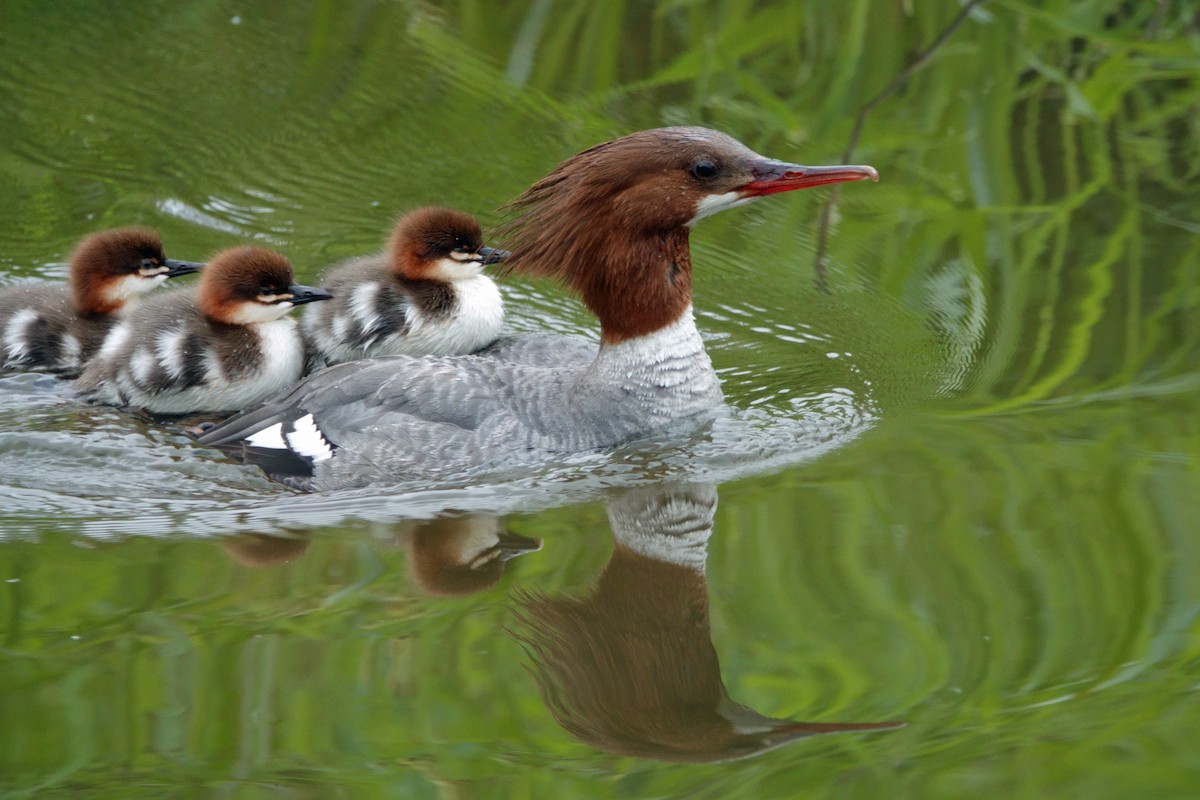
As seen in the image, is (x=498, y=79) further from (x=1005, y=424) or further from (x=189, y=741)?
(x=189, y=741)

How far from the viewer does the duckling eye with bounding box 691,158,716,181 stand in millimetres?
5156

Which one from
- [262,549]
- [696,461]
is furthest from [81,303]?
[696,461]

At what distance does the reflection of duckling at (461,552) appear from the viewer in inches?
166

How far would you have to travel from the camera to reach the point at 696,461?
5.23m

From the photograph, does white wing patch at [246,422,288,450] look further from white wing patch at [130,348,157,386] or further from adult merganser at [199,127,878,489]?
white wing patch at [130,348,157,386]

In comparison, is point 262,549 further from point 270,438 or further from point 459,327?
point 459,327

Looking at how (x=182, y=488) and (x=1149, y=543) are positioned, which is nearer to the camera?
(x=1149, y=543)

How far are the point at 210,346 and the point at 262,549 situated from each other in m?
1.39

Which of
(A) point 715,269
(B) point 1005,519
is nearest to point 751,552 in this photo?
(B) point 1005,519

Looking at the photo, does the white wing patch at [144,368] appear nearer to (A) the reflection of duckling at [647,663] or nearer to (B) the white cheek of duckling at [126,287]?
(B) the white cheek of duckling at [126,287]

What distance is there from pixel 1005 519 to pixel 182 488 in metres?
2.79

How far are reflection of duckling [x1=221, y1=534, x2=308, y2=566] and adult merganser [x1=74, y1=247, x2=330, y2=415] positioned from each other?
121 centimetres

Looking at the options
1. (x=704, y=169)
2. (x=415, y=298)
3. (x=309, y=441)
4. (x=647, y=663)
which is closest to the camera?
(x=647, y=663)

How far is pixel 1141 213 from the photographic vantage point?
7.16m
